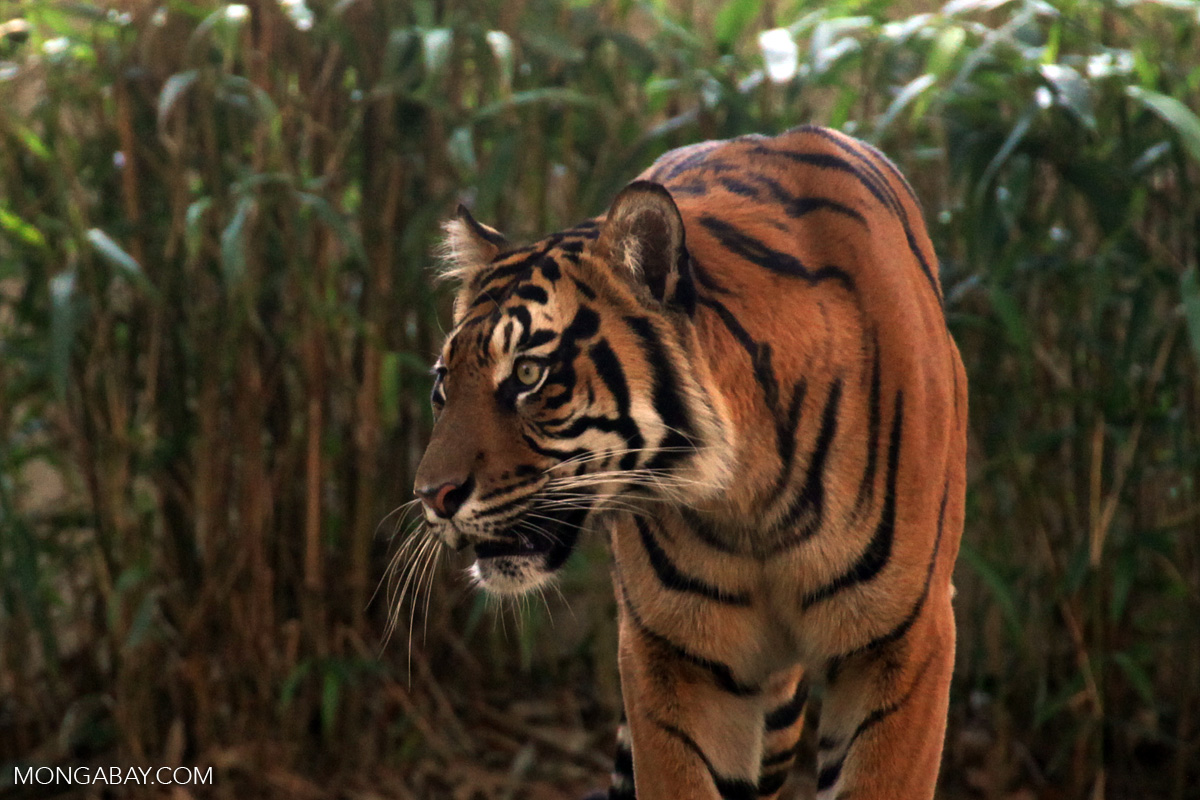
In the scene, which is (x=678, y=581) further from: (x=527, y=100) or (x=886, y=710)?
(x=527, y=100)

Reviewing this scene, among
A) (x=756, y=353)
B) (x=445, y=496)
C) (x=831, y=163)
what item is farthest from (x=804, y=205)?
(x=445, y=496)

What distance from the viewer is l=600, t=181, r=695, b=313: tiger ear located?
4.30 feet

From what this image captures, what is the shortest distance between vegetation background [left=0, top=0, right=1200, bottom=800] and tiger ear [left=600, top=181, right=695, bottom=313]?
3.64 feet

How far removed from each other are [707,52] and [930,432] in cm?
161

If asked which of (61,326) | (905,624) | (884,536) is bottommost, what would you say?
(905,624)

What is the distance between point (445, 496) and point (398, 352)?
1.52 meters

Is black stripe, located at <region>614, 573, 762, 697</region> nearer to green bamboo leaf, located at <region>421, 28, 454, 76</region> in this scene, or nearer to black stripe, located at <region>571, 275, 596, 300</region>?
black stripe, located at <region>571, 275, 596, 300</region>

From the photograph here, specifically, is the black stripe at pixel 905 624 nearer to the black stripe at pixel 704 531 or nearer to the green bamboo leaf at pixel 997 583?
the black stripe at pixel 704 531

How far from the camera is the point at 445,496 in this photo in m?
1.29

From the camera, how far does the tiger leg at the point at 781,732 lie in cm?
191

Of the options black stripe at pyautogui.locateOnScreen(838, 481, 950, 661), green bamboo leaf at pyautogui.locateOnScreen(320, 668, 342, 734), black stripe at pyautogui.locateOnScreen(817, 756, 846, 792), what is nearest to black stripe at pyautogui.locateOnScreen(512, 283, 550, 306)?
black stripe at pyautogui.locateOnScreen(838, 481, 950, 661)

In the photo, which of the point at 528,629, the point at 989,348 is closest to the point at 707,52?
the point at 989,348

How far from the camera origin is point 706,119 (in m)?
2.73

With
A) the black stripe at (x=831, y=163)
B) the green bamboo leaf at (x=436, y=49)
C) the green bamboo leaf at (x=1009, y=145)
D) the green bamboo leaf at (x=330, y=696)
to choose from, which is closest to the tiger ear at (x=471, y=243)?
the black stripe at (x=831, y=163)
